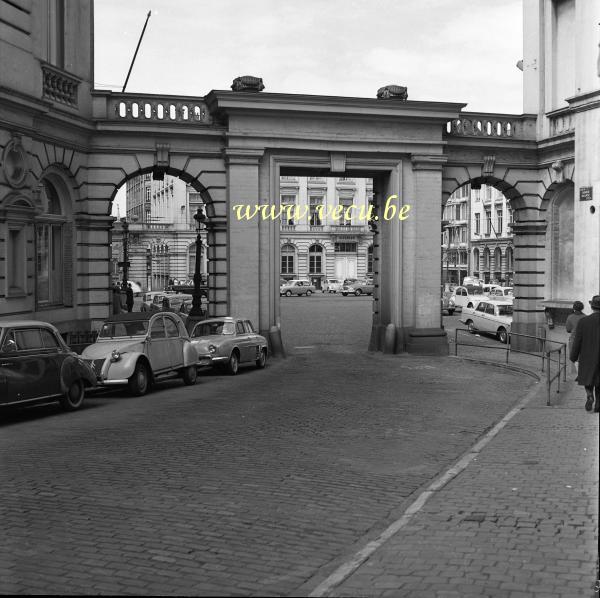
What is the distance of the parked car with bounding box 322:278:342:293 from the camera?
3447 inches

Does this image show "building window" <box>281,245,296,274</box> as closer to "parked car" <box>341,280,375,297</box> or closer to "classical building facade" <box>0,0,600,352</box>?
"parked car" <box>341,280,375,297</box>

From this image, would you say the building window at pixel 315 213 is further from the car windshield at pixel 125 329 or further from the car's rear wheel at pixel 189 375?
the car windshield at pixel 125 329

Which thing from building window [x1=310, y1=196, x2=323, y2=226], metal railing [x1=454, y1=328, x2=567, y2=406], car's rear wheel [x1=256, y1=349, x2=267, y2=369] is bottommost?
car's rear wheel [x1=256, y1=349, x2=267, y2=369]

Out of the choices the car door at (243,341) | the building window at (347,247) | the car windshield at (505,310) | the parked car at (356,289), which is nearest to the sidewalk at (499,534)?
the car door at (243,341)

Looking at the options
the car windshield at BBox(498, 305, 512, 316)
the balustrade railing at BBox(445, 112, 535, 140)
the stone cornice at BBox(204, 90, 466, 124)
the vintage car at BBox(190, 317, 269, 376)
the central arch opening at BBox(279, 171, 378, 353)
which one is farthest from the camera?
the central arch opening at BBox(279, 171, 378, 353)

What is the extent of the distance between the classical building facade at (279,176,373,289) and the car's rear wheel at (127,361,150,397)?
237 ft

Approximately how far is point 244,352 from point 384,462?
1358 cm

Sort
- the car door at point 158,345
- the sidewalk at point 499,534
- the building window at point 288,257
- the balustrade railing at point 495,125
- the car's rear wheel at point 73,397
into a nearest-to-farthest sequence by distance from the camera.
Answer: the sidewalk at point 499,534
the car's rear wheel at point 73,397
the car door at point 158,345
the balustrade railing at point 495,125
the building window at point 288,257

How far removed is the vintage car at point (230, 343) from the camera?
Answer: 77.1ft

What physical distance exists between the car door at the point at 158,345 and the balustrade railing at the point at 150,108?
8.88 meters

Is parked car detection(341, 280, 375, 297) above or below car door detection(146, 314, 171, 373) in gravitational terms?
above

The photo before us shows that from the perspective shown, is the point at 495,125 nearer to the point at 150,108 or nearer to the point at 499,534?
the point at 150,108

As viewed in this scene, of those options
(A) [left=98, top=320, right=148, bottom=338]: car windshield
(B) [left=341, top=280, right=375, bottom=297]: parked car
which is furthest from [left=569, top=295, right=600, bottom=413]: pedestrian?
(B) [left=341, top=280, right=375, bottom=297]: parked car

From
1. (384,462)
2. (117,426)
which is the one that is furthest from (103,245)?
(384,462)
